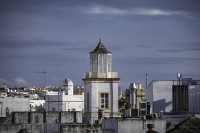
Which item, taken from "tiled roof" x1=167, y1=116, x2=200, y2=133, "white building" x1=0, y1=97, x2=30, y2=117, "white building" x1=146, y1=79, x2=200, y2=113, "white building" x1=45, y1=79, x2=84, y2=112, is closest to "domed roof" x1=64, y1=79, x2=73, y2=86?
"white building" x1=45, y1=79, x2=84, y2=112

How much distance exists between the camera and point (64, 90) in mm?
119500

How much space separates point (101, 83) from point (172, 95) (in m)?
6.50

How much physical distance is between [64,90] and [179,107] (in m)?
35.2

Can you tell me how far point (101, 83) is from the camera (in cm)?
8800

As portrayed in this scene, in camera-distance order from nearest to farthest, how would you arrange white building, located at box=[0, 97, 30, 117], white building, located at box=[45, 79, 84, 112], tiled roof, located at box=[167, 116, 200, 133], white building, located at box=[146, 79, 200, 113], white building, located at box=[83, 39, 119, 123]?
tiled roof, located at box=[167, 116, 200, 133]
white building, located at box=[146, 79, 200, 113]
white building, located at box=[83, 39, 119, 123]
white building, located at box=[0, 97, 30, 117]
white building, located at box=[45, 79, 84, 112]

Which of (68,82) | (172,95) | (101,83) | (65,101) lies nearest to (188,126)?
(172,95)

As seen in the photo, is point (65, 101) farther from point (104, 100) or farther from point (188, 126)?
point (188, 126)

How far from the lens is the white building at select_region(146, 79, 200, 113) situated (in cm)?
8438

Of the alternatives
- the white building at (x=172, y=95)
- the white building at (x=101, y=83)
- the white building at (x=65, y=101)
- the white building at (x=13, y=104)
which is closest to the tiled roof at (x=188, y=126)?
the white building at (x=172, y=95)

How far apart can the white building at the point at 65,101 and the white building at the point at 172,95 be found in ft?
88.1

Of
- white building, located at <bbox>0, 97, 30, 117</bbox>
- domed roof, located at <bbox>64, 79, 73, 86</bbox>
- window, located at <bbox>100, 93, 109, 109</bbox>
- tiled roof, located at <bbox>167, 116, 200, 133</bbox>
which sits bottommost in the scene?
tiled roof, located at <bbox>167, 116, 200, 133</bbox>

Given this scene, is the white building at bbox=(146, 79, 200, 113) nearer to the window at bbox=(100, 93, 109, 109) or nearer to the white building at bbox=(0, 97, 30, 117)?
the window at bbox=(100, 93, 109, 109)

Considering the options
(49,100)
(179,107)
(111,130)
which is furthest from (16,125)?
(49,100)

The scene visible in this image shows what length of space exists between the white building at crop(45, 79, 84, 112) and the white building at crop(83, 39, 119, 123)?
2723 centimetres
